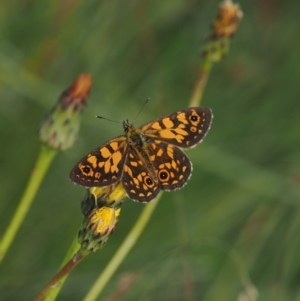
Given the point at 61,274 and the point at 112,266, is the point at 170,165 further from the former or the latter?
the point at 61,274

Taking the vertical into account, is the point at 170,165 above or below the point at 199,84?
below

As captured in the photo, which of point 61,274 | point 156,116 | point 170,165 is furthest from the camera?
point 156,116

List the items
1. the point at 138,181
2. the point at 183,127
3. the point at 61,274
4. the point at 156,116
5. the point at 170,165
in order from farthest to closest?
the point at 156,116 → the point at 183,127 → the point at 170,165 → the point at 138,181 → the point at 61,274

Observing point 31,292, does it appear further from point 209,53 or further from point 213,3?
point 213,3

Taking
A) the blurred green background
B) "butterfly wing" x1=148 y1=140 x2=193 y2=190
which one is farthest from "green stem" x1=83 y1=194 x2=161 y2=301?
the blurred green background

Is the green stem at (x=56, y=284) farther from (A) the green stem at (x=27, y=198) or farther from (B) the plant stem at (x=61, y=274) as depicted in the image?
(A) the green stem at (x=27, y=198)

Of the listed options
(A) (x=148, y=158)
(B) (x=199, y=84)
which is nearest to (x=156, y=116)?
(B) (x=199, y=84)

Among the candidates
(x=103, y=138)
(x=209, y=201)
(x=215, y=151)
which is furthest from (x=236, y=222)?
(x=103, y=138)

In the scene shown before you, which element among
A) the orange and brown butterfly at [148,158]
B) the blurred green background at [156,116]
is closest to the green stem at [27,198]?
the orange and brown butterfly at [148,158]
